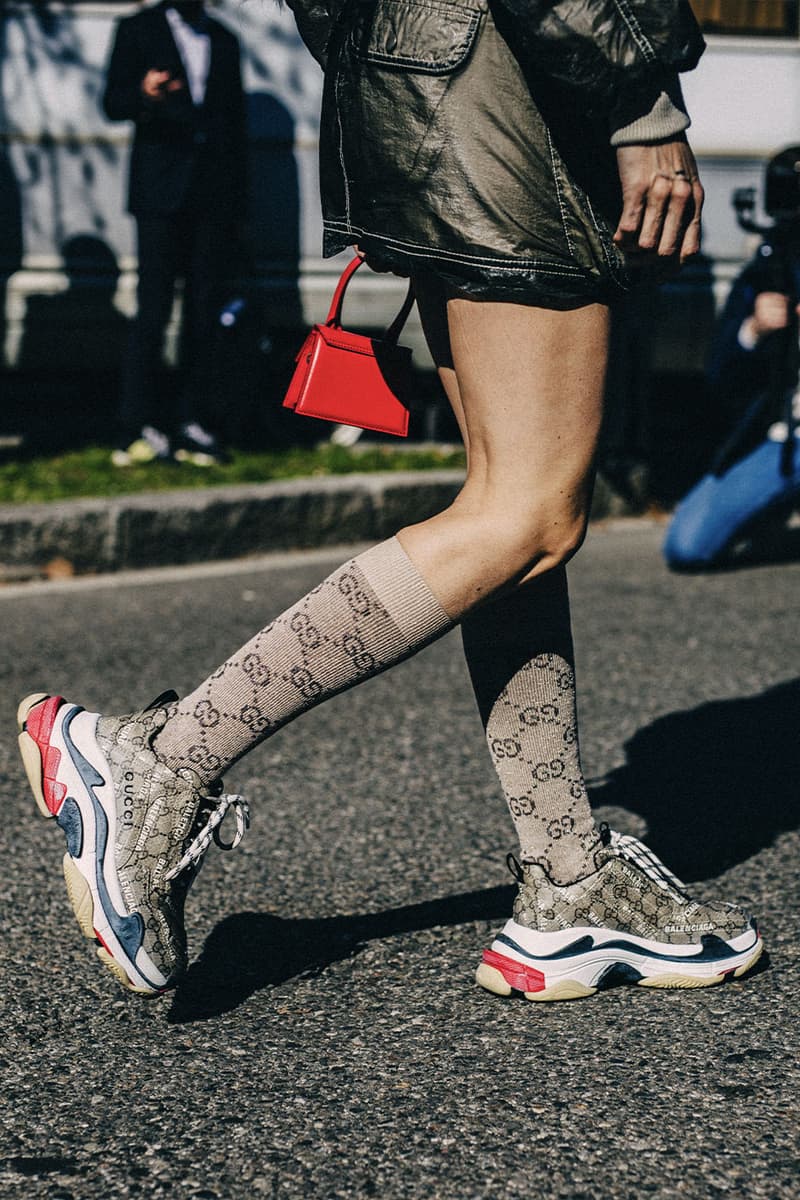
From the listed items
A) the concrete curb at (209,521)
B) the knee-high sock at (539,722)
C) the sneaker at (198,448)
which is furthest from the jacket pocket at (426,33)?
the sneaker at (198,448)

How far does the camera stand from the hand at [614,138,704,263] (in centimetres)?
170

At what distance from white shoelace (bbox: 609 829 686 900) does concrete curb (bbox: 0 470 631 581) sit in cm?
293

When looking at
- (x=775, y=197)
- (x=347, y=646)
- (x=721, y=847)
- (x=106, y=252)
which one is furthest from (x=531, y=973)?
(x=106, y=252)

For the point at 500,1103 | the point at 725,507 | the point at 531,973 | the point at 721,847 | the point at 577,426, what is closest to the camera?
the point at 500,1103

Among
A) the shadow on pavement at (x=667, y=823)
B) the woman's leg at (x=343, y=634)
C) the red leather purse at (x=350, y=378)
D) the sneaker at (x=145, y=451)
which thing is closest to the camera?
the woman's leg at (x=343, y=634)

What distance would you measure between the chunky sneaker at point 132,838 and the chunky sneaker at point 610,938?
1.30ft

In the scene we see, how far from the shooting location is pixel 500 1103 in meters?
1.71

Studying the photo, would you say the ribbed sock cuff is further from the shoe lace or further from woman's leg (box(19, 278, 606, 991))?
the shoe lace

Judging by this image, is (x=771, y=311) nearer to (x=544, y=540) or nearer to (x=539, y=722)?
(x=539, y=722)

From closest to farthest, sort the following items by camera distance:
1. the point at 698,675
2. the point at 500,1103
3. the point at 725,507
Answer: the point at 500,1103, the point at 698,675, the point at 725,507

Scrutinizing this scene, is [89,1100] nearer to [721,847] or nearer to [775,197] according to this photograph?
[721,847]

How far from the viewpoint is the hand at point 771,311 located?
4.83 meters

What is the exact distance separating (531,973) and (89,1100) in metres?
0.57

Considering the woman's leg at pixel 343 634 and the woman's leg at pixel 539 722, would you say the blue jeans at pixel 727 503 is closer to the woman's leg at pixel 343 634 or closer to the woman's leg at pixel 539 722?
the woman's leg at pixel 539 722
